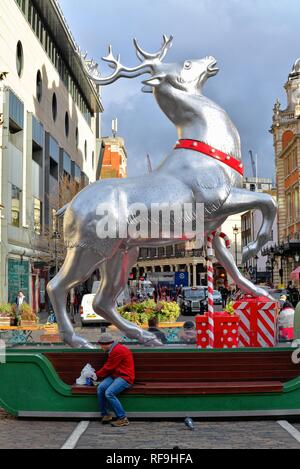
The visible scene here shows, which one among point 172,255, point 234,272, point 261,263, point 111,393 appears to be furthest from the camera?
point 172,255

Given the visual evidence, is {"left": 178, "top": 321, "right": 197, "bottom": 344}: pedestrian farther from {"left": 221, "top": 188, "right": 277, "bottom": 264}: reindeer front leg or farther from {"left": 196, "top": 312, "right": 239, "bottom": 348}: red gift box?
{"left": 221, "top": 188, "right": 277, "bottom": 264}: reindeer front leg

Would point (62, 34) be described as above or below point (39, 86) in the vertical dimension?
above

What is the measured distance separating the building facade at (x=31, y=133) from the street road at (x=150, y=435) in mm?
24740

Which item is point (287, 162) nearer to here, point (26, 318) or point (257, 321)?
point (26, 318)

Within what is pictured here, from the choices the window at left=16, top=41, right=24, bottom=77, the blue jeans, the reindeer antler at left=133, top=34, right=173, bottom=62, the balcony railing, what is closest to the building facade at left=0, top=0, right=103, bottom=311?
the window at left=16, top=41, right=24, bottom=77

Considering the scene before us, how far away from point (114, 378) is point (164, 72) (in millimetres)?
4092

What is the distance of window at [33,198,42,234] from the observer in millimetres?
41822

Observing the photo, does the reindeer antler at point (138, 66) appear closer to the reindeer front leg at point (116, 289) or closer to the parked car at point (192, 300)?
the reindeer front leg at point (116, 289)

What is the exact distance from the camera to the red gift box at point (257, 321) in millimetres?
8547

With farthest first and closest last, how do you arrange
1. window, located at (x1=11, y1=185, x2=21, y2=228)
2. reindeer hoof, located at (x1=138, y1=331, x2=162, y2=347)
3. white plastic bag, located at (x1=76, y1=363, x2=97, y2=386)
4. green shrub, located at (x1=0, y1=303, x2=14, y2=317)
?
window, located at (x1=11, y1=185, x2=21, y2=228)
green shrub, located at (x1=0, y1=303, x2=14, y2=317)
reindeer hoof, located at (x1=138, y1=331, x2=162, y2=347)
white plastic bag, located at (x1=76, y1=363, x2=97, y2=386)

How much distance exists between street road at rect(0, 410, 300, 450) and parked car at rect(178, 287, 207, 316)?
27.0 meters

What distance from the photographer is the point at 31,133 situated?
134 feet

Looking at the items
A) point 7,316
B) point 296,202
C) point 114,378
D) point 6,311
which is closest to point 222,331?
point 114,378

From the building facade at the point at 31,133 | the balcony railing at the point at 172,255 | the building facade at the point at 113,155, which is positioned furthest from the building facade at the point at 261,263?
the building facade at the point at 113,155
